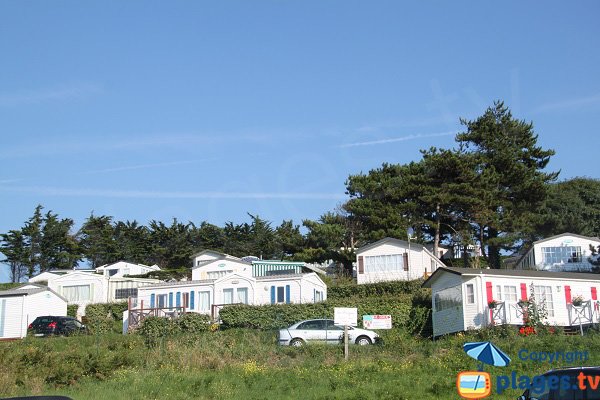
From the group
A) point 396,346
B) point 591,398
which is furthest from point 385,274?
point 591,398

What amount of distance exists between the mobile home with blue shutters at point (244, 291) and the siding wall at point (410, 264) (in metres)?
5.19

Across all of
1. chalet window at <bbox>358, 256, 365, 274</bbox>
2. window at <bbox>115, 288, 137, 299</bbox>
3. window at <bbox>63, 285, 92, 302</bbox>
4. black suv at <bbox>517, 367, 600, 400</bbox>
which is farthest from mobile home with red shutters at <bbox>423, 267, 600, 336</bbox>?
window at <bbox>63, 285, 92, 302</bbox>

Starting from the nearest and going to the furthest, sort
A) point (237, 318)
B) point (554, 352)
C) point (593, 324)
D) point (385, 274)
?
point (554, 352) < point (593, 324) < point (237, 318) < point (385, 274)

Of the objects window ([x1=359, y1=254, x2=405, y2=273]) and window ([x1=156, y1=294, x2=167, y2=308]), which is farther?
window ([x1=359, y1=254, x2=405, y2=273])

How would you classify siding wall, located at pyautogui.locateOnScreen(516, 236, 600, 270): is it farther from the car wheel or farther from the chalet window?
the car wheel

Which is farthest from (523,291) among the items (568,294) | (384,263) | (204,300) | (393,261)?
(204,300)

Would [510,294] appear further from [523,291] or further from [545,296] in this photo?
[545,296]

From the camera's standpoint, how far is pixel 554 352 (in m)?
22.3

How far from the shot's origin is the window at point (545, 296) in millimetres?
31734

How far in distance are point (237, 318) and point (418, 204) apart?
867 inches

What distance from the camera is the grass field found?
18812 millimetres

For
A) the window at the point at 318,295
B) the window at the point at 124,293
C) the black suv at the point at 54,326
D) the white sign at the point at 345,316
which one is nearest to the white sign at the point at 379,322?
the white sign at the point at 345,316

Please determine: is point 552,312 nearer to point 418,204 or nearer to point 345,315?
point 345,315

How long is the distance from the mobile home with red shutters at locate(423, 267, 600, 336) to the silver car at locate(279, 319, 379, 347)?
4.88 metres
